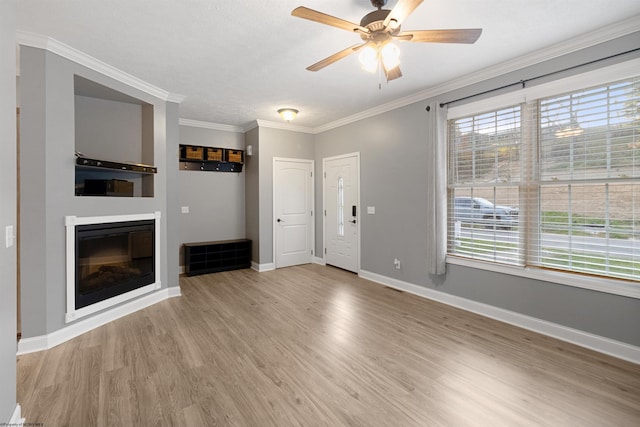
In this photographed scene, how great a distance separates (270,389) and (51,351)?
2.11 metres

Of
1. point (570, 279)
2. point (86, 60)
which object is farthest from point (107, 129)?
point (570, 279)

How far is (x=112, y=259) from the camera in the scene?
339cm

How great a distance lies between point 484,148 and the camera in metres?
3.46

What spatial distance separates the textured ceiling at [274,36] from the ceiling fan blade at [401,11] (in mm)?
447

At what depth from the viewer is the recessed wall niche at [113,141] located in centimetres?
341

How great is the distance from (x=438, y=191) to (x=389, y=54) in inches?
82.5

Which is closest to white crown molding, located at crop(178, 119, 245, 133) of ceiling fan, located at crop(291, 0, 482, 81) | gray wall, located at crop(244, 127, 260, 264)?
gray wall, located at crop(244, 127, 260, 264)

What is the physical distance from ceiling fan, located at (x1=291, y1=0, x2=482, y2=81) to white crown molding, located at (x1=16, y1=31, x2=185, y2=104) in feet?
8.11

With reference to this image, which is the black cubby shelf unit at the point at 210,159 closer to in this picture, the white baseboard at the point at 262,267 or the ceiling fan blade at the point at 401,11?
the white baseboard at the point at 262,267

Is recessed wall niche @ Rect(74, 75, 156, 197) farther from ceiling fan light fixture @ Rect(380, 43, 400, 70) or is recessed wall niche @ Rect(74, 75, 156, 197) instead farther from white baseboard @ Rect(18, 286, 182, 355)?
ceiling fan light fixture @ Rect(380, 43, 400, 70)

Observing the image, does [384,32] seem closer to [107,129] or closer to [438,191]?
[438,191]

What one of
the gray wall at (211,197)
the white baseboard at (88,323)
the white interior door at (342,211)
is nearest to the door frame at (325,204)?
the white interior door at (342,211)

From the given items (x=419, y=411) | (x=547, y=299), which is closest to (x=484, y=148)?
(x=547, y=299)

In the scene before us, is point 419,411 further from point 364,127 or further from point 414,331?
point 364,127
